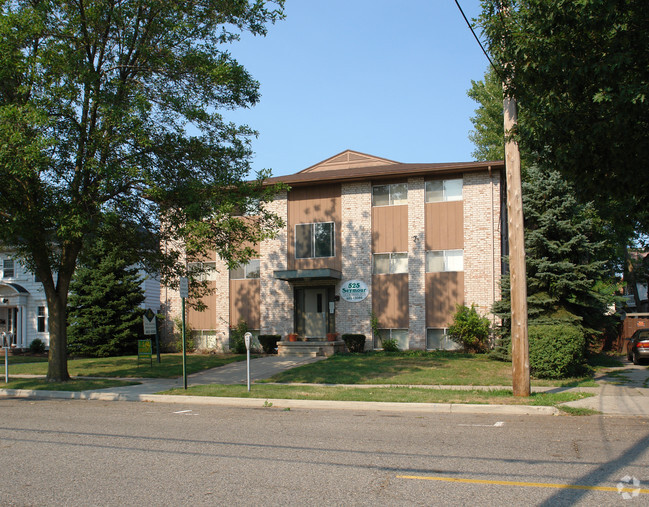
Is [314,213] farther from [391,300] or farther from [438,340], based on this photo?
[438,340]

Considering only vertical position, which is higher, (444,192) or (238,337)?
(444,192)

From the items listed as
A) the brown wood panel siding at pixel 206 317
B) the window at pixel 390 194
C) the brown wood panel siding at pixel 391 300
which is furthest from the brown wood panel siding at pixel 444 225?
the brown wood panel siding at pixel 206 317

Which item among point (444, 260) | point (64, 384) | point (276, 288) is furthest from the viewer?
point (276, 288)

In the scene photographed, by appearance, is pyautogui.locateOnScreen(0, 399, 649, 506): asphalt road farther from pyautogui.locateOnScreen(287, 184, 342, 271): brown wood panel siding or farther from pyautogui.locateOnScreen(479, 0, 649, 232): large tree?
pyautogui.locateOnScreen(287, 184, 342, 271): brown wood panel siding

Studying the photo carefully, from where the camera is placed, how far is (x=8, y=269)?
36250 mm

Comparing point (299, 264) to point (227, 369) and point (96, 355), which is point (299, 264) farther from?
point (96, 355)

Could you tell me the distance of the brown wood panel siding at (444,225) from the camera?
79.7ft

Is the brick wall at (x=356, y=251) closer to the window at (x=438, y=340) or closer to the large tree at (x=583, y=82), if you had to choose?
the window at (x=438, y=340)

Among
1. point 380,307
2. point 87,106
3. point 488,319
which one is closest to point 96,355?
point 380,307

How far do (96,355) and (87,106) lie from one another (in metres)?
16.6

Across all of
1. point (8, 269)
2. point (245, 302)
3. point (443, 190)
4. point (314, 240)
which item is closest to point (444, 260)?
point (443, 190)

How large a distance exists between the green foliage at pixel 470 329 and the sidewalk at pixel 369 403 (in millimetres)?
5020

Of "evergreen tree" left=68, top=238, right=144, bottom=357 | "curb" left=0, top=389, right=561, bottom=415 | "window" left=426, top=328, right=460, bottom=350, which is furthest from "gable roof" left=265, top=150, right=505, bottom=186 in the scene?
"curb" left=0, top=389, right=561, bottom=415

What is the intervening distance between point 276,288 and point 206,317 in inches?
156
